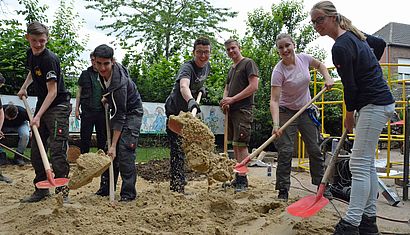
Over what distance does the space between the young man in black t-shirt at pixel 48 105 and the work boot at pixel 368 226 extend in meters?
2.72

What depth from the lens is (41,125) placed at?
4.07 metres

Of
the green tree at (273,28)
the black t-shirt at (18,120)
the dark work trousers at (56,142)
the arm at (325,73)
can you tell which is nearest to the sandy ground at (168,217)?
the dark work trousers at (56,142)

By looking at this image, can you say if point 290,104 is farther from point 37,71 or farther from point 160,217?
point 37,71

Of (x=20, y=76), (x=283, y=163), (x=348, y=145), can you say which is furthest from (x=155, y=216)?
(x=20, y=76)

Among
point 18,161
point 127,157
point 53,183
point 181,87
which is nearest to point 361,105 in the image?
point 181,87

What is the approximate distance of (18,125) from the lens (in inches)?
277

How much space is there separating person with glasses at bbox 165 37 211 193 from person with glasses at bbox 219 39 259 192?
396 mm

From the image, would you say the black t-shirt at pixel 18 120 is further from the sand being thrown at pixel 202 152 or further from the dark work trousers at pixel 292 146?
the dark work trousers at pixel 292 146

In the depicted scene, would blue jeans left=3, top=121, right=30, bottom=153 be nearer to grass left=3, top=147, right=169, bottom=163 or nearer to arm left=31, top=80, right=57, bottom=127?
grass left=3, top=147, right=169, bottom=163

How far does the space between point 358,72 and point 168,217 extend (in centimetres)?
180

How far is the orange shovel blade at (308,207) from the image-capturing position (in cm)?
286

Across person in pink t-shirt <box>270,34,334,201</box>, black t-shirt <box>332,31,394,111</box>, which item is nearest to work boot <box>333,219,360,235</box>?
black t-shirt <box>332,31,394,111</box>

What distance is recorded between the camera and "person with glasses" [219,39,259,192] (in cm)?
447

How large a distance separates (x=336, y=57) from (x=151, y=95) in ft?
30.5
